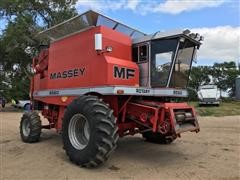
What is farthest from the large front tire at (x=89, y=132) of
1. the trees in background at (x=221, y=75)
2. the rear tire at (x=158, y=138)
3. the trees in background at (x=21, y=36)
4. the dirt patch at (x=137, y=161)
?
the trees in background at (x=221, y=75)

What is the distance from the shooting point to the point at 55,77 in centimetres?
1070

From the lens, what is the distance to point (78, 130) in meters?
8.69

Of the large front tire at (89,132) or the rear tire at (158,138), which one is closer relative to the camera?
the large front tire at (89,132)

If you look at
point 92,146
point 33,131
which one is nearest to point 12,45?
point 33,131

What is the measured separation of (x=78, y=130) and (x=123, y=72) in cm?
178

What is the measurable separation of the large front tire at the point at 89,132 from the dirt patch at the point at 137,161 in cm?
28

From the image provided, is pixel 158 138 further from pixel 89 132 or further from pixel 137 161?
pixel 89 132

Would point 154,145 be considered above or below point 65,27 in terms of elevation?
below

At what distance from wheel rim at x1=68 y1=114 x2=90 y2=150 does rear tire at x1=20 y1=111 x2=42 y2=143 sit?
312cm

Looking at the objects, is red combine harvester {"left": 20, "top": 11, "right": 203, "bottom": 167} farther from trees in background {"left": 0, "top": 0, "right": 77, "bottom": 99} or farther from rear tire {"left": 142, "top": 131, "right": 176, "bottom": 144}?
trees in background {"left": 0, "top": 0, "right": 77, "bottom": 99}

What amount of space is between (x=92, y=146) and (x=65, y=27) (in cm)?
413

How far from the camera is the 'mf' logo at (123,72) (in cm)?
865

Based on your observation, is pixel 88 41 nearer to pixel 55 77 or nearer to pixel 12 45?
pixel 55 77

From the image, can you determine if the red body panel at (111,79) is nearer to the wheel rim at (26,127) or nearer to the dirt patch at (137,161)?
the dirt patch at (137,161)
